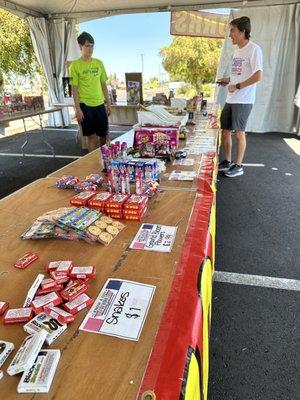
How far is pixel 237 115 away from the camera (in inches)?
115

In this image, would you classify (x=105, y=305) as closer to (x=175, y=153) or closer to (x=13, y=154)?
(x=175, y=153)

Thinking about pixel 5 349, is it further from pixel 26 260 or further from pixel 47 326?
pixel 26 260

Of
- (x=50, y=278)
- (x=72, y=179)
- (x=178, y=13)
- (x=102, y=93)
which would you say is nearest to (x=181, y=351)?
(x=50, y=278)

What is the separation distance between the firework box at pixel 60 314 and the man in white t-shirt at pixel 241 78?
2594 millimetres

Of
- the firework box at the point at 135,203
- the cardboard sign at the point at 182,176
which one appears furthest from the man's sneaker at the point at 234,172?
the firework box at the point at 135,203

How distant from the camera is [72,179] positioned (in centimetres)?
138

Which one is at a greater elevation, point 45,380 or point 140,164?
point 140,164

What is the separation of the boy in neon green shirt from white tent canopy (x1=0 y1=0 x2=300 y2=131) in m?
2.51

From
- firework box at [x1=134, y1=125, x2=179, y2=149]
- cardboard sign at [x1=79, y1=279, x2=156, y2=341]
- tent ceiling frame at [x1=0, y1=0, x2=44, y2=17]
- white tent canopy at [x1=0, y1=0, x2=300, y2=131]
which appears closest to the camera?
cardboard sign at [x1=79, y1=279, x2=156, y2=341]

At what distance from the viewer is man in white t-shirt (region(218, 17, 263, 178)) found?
260cm

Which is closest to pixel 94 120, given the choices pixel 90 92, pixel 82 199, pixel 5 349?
pixel 90 92

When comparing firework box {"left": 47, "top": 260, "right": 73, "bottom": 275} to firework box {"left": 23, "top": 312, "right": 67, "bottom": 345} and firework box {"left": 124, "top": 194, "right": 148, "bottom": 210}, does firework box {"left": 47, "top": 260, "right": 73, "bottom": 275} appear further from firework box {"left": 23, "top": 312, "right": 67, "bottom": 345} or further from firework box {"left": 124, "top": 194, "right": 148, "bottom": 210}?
firework box {"left": 124, "top": 194, "right": 148, "bottom": 210}

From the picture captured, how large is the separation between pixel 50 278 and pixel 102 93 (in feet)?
9.15

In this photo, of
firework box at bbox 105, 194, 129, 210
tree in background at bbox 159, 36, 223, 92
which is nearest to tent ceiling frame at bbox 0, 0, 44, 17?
firework box at bbox 105, 194, 129, 210
